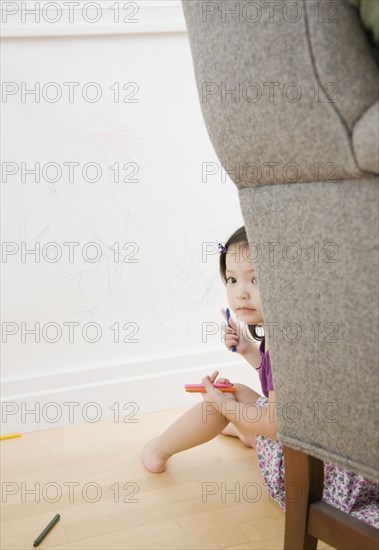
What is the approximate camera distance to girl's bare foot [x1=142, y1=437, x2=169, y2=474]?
149cm

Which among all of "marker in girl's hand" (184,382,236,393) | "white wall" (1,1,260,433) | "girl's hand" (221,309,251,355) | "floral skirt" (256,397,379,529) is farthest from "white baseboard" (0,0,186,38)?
"floral skirt" (256,397,379,529)

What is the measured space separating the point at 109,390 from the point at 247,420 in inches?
26.3

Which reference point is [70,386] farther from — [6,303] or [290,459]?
[290,459]

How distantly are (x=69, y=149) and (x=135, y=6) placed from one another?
0.41m

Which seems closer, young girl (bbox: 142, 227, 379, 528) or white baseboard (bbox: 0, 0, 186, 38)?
young girl (bbox: 142, 227, 379, 528)

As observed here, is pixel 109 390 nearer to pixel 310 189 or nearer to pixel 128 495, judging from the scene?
pixel 128 495

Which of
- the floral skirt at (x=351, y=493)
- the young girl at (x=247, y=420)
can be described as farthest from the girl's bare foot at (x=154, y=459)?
the floral skirt at (x=351, y=493)

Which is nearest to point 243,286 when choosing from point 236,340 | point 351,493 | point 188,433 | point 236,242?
point 236,242

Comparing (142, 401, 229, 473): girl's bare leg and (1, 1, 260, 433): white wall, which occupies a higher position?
(1, 1, 260, 433): white wall

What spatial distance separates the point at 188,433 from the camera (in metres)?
1.47

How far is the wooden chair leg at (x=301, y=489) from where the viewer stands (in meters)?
0.93

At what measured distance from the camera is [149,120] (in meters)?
1.84

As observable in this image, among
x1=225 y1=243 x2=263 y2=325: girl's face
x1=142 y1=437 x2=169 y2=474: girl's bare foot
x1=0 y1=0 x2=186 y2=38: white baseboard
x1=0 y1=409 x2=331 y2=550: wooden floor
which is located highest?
x1=0 y1=0 x2=186 y2=38: white baseboard

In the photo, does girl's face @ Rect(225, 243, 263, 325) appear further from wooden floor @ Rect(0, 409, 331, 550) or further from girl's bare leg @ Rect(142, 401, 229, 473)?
wooden floor @ Rect(0, 409, 331, 550)
